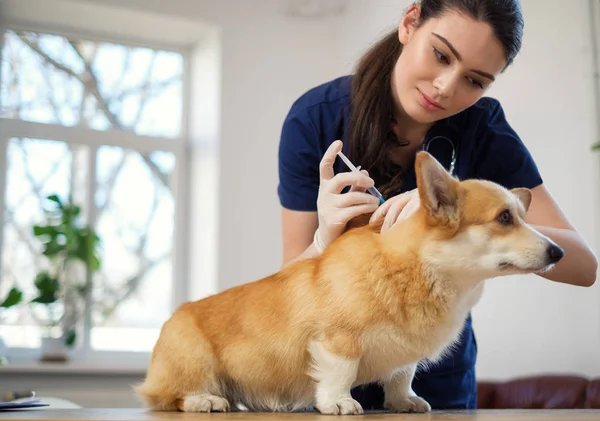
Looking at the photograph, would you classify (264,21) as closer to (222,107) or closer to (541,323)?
(222,107)

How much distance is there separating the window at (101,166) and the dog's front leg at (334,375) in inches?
134

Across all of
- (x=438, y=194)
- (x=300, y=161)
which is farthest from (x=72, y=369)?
(x=438, y=194)

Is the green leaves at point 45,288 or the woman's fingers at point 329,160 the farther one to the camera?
the green leaves at point 45,288

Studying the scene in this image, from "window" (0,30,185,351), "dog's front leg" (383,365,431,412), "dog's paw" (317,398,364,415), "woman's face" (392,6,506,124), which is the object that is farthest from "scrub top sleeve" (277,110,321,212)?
"window" (0,30,185,351)

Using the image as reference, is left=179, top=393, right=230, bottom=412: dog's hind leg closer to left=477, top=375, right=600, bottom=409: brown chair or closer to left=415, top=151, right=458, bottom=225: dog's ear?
left=415, top=151, right=458, bottom=225: dog's ear

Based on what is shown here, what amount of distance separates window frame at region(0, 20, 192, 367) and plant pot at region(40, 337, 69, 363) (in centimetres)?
18

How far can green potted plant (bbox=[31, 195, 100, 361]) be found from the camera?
152 inches

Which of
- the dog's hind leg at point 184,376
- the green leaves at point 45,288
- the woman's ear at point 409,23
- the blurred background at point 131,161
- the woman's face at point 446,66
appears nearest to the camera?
the dog's hind leg at point 184,376

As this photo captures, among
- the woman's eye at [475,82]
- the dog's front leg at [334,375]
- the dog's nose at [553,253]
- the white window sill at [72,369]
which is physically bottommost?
the white window sill at [72,369]

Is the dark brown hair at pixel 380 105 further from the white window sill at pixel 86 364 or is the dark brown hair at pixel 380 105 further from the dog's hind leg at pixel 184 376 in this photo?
the white window sill at pixel 86 364

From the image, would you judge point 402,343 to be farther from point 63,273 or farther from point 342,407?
point 63,273

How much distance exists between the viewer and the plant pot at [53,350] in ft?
12.6

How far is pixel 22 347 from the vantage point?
4.02 m

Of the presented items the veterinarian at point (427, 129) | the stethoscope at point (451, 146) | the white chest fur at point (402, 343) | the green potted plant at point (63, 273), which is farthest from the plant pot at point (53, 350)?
the white chest fur at point (402, 343)
